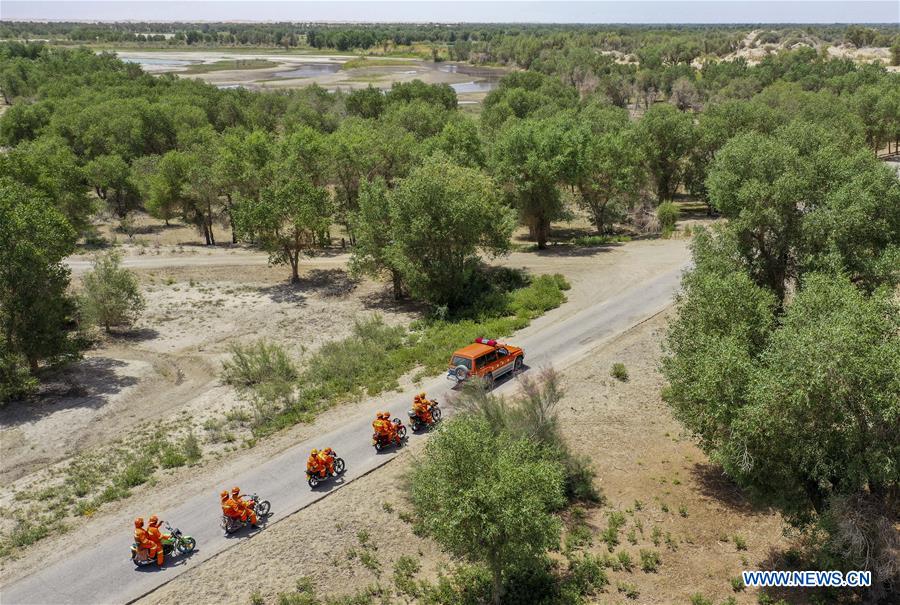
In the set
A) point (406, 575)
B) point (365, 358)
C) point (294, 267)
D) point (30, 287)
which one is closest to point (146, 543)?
point (406, 575)

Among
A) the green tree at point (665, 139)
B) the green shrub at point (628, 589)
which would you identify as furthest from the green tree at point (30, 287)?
Answer: the green tree at point (665, 139)

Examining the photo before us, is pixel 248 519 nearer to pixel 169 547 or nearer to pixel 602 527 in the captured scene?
pixel 169 547

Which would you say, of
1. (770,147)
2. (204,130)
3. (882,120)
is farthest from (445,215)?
(882,120)

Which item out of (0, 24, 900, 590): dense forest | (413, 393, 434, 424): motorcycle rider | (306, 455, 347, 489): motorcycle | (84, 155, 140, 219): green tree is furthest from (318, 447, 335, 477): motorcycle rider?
(84, 155, 140, 219): green tree

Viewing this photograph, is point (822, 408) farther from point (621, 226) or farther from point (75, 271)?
point (75, 271)

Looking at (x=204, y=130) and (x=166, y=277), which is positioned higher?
(x=204, y=130)

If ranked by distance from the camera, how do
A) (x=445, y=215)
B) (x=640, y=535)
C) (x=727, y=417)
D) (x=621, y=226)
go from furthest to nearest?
(x=621, y=226)
(x=445, y=215)
(x=640, y=535)
(x=727, y=417)
